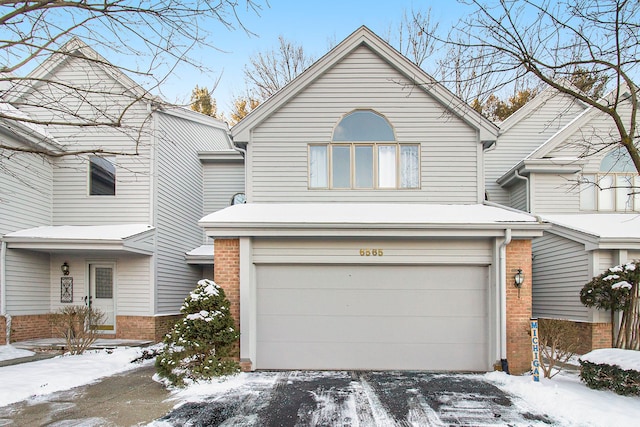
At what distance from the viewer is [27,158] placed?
11250 mm

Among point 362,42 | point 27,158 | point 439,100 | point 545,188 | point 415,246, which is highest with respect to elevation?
point 362,42

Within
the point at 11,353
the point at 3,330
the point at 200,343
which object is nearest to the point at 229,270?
the point at 200,343

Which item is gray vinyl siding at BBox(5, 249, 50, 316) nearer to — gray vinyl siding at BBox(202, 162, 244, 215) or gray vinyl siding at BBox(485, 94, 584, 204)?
gray vinyl siding at BBox(202, 162, 244, 215)

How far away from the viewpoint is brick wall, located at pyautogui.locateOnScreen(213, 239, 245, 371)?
834cm

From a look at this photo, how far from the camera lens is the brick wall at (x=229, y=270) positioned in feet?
27.3

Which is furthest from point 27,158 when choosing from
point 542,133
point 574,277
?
point 542,133

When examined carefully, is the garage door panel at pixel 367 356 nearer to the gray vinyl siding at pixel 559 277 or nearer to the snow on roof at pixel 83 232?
the gray vinyl siding at pixel 559 277

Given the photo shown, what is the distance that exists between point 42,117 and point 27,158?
63.5 inches

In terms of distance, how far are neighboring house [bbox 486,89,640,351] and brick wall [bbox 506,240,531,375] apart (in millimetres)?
2787

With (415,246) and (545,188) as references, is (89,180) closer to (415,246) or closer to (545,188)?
(415,246)

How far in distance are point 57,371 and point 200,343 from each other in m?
3.16

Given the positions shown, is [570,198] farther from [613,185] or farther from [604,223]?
[604,223]

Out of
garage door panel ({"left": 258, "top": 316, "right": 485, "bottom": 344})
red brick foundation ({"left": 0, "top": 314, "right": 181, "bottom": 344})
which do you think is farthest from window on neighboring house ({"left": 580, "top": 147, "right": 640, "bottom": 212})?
red brick foundation ({"left": 0, "top": 314, "right": 181, "bottom": 344})

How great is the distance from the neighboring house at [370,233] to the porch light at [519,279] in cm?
12
